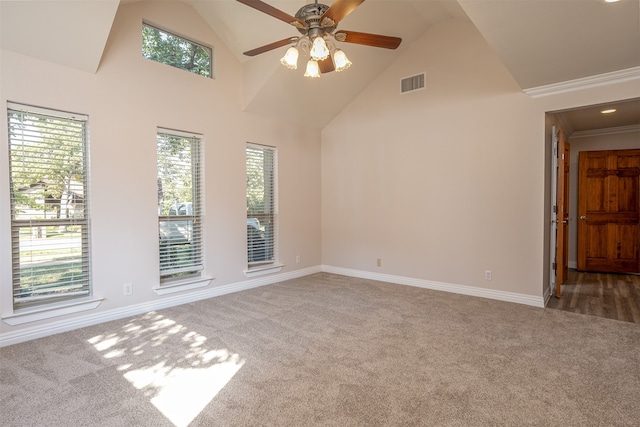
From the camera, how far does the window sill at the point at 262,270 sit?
4.85 metres

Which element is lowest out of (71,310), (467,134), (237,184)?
(71,310)

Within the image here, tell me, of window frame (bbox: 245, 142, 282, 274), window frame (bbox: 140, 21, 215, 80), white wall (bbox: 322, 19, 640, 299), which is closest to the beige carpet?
white wall (bbox: 322, 19, 640, 299)

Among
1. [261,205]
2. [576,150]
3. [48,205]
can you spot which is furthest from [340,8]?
[576,150]

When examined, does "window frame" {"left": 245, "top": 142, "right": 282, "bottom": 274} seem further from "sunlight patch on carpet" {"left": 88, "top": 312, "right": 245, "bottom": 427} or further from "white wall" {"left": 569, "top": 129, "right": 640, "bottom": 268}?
"white wall" {"left": 569, "top": 129, "right": 640, "bottom": 268}

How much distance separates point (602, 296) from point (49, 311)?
21.0 feet

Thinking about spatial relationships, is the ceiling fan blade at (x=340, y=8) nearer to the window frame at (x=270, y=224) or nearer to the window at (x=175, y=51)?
the window at (x=175, y=51)

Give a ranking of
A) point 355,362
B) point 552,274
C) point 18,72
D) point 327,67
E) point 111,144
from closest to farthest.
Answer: point 355,362 < point 18,72 < point 327,67 < point 111,144 < point 552,274

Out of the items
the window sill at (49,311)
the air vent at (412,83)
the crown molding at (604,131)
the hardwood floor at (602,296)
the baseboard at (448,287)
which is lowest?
the hardwood floor at (602,296)

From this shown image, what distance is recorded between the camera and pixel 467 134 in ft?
14.5

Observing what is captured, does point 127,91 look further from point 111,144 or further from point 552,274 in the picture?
point 552,274

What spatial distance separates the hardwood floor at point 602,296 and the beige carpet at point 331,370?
36cm

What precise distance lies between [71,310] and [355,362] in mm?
2794

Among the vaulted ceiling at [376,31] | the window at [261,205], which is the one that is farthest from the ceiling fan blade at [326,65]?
the window at [261,205]

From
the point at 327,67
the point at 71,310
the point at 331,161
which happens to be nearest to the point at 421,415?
the point at 327,67
